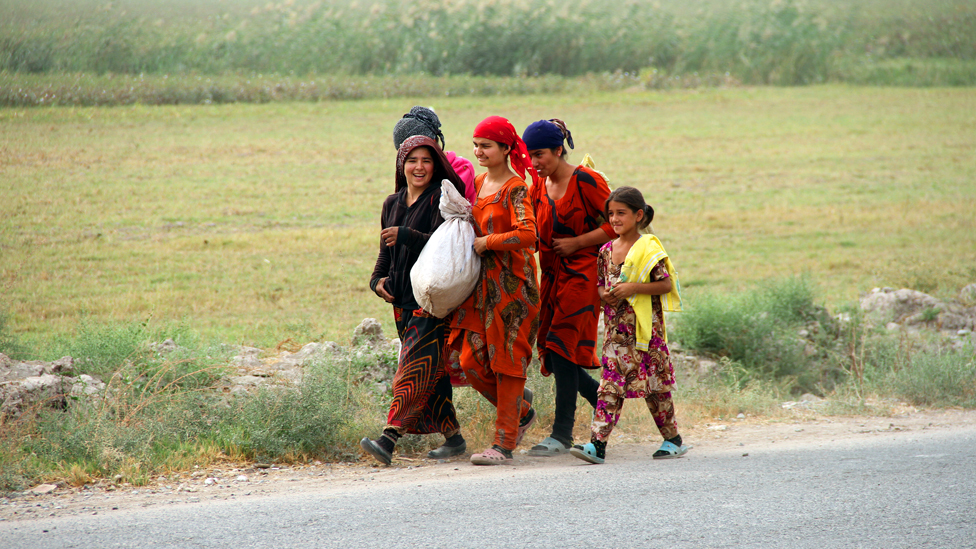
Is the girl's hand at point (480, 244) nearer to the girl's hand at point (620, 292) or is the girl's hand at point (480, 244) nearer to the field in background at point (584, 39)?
the girl's hand at point (620, 292)

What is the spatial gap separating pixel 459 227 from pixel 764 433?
2.58 m

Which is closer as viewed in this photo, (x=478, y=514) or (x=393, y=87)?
(x=478, y=514)

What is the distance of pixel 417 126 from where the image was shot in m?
4.90

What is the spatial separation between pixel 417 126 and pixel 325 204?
8989mm

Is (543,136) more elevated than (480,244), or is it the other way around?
(543,136)

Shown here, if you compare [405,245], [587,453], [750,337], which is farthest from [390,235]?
[750,337]

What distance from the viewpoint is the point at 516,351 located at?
14.8 ft

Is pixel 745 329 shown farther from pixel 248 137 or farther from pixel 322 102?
pixel 322 102

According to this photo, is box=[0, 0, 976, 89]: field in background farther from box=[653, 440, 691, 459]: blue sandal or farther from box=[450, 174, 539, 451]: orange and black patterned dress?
box=[653, 440, 691, 459]: blue sandal

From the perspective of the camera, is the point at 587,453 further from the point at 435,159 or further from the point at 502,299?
the point at 435,159

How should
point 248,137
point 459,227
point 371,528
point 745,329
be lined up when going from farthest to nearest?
1. point 248,137
2. point 745,329
3. point 459,227
4. point 371,528

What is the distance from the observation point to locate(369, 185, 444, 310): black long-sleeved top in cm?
456

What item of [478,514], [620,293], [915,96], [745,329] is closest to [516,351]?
[620,293]

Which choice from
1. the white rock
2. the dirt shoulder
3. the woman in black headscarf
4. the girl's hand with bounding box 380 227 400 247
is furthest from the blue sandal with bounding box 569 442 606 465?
the white rock
